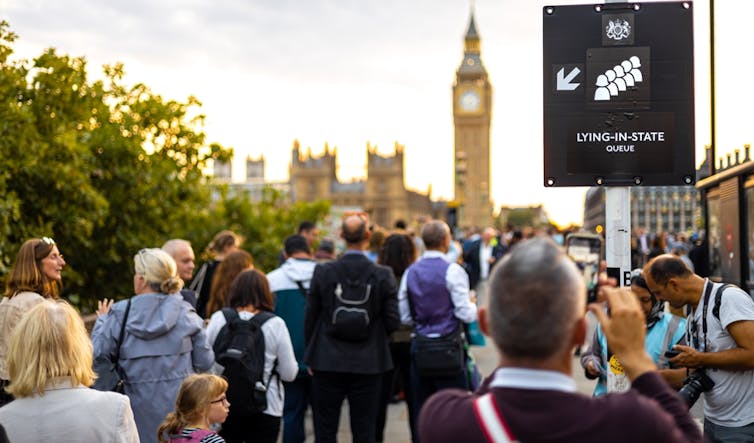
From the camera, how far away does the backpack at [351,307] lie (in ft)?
21.5

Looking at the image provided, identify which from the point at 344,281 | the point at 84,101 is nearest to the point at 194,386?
the point at 344,281

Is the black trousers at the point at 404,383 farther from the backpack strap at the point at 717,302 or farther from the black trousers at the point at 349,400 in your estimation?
the backpack strap at the point at 717,302

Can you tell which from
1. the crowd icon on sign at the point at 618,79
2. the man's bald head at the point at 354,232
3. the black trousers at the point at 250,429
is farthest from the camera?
the man's bald head at the point at 354,232

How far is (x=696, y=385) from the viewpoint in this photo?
452 cm

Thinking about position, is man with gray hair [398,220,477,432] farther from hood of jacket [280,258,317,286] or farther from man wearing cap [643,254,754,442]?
man wearing cap [643,254,754,442]

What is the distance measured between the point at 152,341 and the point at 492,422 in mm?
3659

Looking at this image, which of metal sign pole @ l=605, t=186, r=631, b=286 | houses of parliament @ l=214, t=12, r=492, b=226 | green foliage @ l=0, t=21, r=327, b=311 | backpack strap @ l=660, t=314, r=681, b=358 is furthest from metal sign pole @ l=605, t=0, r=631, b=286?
houses of parliament @ l=214, t=12, r=492, b=226

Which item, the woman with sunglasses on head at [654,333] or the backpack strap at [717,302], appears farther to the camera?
the woman with sunglasses on head at [654,333]

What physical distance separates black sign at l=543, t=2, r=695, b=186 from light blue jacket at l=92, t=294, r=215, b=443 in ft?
8.58

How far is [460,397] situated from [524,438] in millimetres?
213

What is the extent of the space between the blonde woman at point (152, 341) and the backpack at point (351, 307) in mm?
1346

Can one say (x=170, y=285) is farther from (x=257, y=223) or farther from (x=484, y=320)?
(x=257, y=223)

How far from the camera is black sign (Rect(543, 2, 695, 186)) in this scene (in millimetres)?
3756

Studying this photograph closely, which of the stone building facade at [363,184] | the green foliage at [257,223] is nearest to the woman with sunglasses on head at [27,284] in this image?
the green foliage at [257,223]
